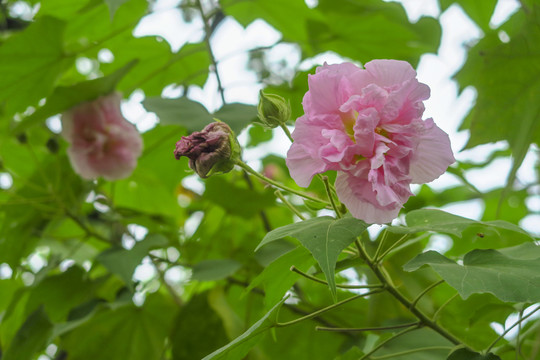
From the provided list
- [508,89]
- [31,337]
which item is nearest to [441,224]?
[508,89]

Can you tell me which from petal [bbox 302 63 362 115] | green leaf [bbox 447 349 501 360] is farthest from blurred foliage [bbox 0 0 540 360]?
petal [bbox 302 63 362 115]

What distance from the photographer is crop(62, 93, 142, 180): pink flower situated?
1.04 meters

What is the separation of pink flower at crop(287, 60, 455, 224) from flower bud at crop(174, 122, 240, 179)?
0.07m

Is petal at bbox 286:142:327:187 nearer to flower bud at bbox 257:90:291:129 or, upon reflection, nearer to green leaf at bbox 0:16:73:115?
flower bud at bbox 257:90:291:129

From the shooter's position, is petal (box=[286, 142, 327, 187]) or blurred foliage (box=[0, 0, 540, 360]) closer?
petal (box=[286, 142, 327, 187])

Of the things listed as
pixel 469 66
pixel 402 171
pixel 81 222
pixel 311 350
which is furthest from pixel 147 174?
pixel 402 171

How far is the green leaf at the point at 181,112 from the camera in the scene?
0.73m

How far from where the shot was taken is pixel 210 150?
0.55 meters

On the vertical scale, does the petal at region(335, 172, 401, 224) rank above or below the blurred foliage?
above

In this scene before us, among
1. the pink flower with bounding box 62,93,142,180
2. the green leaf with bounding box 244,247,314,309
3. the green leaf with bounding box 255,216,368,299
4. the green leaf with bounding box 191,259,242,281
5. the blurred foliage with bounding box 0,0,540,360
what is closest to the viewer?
the green leaf with bounding box 255,216,368,299

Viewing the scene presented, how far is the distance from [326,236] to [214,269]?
394 millimetres

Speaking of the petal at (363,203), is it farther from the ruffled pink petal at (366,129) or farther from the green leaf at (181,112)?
the green leaf at (181,112)

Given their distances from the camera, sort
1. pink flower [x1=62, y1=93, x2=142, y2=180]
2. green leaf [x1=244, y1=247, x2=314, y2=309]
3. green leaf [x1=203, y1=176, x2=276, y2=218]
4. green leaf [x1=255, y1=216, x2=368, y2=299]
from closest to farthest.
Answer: green leaf [x1=255, y1=216, x2=368, y2=299] < green leaf [x1=244, y1=247, x2=314, y2=309] < green leaf [x1=203, y1=176, x2=276, y2=218] < pink flower [x1=62, y1=93, x2=142, y2=180]

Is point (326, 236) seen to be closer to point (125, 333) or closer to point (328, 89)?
point (328, 89)
